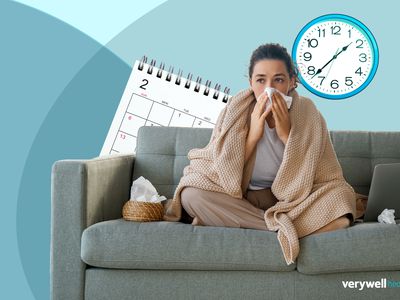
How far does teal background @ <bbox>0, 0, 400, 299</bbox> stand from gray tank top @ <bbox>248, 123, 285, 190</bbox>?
0.88 metres

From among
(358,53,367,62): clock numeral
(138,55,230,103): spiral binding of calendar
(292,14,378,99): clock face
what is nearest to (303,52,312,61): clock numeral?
(292,14,378,99): clock face

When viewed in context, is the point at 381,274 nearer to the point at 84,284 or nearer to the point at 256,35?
the point at 84,284

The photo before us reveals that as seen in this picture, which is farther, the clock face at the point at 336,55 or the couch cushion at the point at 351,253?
the clock face at the point at 336,55

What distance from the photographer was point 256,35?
3.56m

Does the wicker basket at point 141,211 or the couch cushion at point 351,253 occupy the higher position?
the wicker basket at point 141,211

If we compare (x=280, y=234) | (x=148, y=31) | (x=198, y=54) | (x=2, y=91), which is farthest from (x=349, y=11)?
(x=2, y=91)

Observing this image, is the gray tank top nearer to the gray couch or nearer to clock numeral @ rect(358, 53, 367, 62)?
the gray couch

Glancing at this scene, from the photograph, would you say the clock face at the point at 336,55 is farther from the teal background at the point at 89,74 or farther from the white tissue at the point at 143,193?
the white tissue at the point at 143,193

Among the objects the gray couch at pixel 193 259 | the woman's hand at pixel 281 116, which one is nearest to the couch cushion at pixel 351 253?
the gray couch at pixel 193 259

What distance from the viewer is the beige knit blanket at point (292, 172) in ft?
7.95

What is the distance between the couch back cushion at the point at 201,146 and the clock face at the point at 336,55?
558 millimetres

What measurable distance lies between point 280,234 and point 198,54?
1587 mm

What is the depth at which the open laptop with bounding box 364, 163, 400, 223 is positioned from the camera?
8.75ft

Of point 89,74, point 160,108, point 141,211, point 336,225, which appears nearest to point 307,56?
point 160,108
